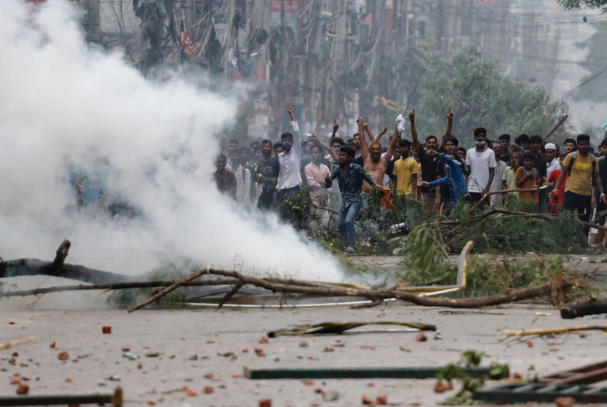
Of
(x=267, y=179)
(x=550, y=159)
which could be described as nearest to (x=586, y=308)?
(x=550, y=159)

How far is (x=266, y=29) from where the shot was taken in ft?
125

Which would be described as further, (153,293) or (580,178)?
(580,178)

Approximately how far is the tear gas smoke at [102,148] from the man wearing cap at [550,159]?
5.05m

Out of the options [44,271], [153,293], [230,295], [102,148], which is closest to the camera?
[230,295]

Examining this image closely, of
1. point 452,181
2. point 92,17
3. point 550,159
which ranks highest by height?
point 92,17

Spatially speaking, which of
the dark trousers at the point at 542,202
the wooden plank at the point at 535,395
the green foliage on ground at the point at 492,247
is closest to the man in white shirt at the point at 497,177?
the dark trousers at the point at 542,202

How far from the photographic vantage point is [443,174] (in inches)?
516

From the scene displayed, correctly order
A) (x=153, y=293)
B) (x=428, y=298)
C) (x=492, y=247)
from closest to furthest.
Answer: (x=428, y=298) → (x=153, y=293) → (x=492, y=247)

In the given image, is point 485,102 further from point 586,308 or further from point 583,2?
point 586,308

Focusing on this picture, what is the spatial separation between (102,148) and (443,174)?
472 centimetres

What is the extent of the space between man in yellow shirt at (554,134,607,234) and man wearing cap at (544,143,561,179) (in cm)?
107

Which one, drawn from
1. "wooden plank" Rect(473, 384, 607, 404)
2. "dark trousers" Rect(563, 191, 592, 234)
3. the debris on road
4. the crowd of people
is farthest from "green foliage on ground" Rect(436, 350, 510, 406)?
"dark trousers" Rect(563, 191, 592, 234)

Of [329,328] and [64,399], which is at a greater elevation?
[329,328]

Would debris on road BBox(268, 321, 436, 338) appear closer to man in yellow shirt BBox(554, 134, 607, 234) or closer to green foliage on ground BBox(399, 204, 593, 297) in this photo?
green foliage on ground BBox(399, 204, 593, 297)
